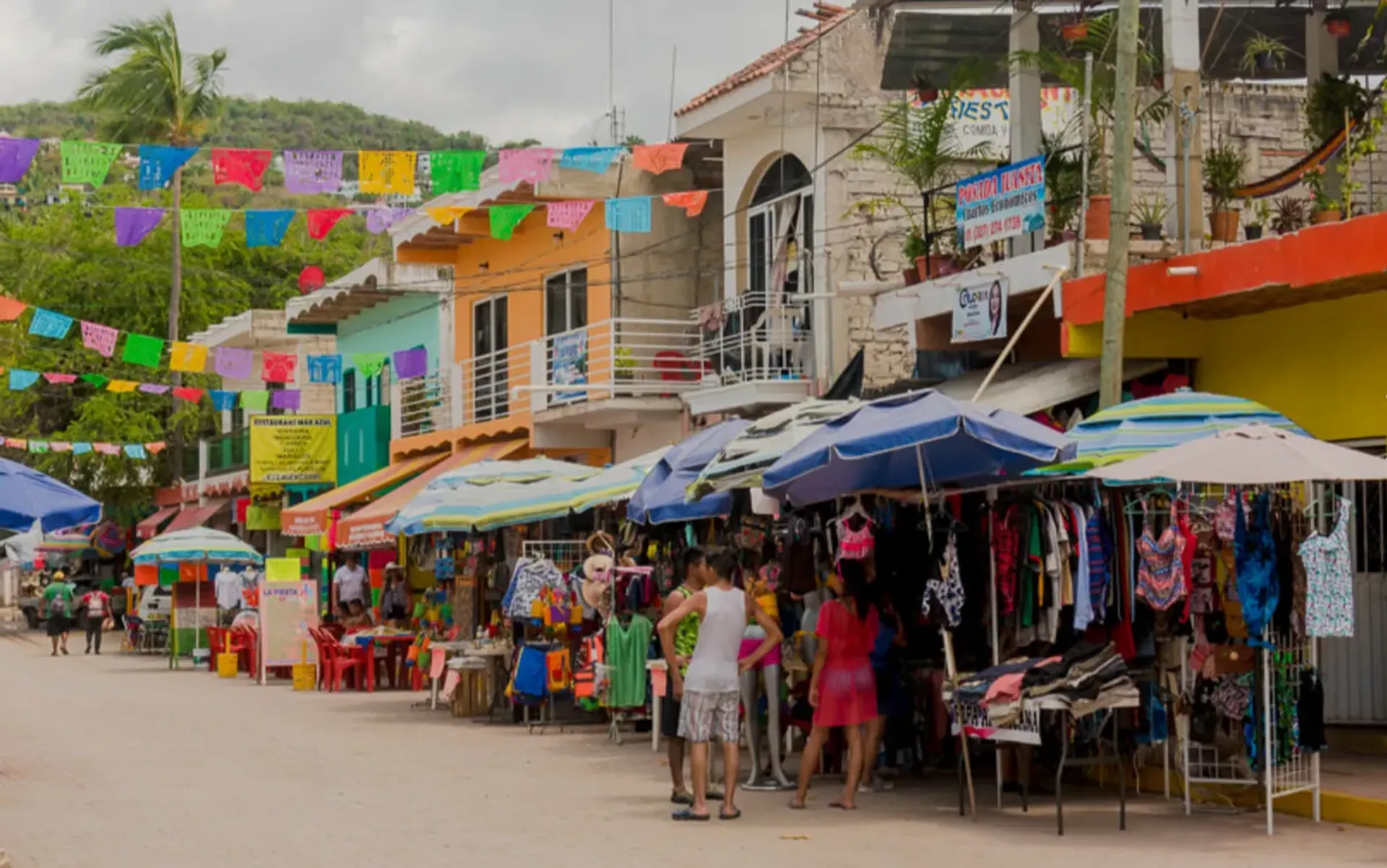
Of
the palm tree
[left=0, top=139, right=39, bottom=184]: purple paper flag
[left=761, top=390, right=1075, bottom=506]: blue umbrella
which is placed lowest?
[left=761, top=390, right=1075, bottom=506]: blue umbrella

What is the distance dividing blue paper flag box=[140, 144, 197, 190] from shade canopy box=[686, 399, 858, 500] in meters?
8.34

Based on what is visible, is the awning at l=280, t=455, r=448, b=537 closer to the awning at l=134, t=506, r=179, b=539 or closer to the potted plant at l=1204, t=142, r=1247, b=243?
the potted plant at l=1204, t=142, r=1247, b=243

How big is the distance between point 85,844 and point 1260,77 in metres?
15.3

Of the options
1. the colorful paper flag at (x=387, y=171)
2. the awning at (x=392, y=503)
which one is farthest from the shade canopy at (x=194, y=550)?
the colorful paper flag at (x=387, y=171)

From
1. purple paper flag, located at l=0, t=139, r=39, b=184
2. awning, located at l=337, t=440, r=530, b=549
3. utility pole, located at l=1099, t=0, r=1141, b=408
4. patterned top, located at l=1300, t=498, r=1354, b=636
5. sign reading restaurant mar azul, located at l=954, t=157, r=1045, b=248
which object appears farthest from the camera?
awning, located at l=337, t=440, r=530, b=549

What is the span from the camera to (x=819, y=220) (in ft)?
79.7

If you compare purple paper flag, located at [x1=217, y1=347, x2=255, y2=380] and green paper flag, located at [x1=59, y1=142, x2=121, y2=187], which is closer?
green paper flag, located at [x1=59, y1=142, x2=121, y2=187]

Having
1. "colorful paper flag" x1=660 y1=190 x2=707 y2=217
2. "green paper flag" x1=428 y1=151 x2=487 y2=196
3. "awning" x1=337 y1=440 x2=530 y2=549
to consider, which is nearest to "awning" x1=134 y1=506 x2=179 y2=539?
"awning" x1=337 y1=440 x2=530 y2=549

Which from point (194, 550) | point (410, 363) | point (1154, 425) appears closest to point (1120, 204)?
point (1154, 425)

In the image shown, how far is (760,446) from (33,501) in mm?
5782

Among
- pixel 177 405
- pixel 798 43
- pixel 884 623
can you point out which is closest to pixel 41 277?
pixel 177 405

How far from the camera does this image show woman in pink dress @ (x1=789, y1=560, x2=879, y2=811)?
1341cm

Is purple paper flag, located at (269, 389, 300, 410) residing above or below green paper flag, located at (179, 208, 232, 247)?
below

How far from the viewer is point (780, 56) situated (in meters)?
25.5
